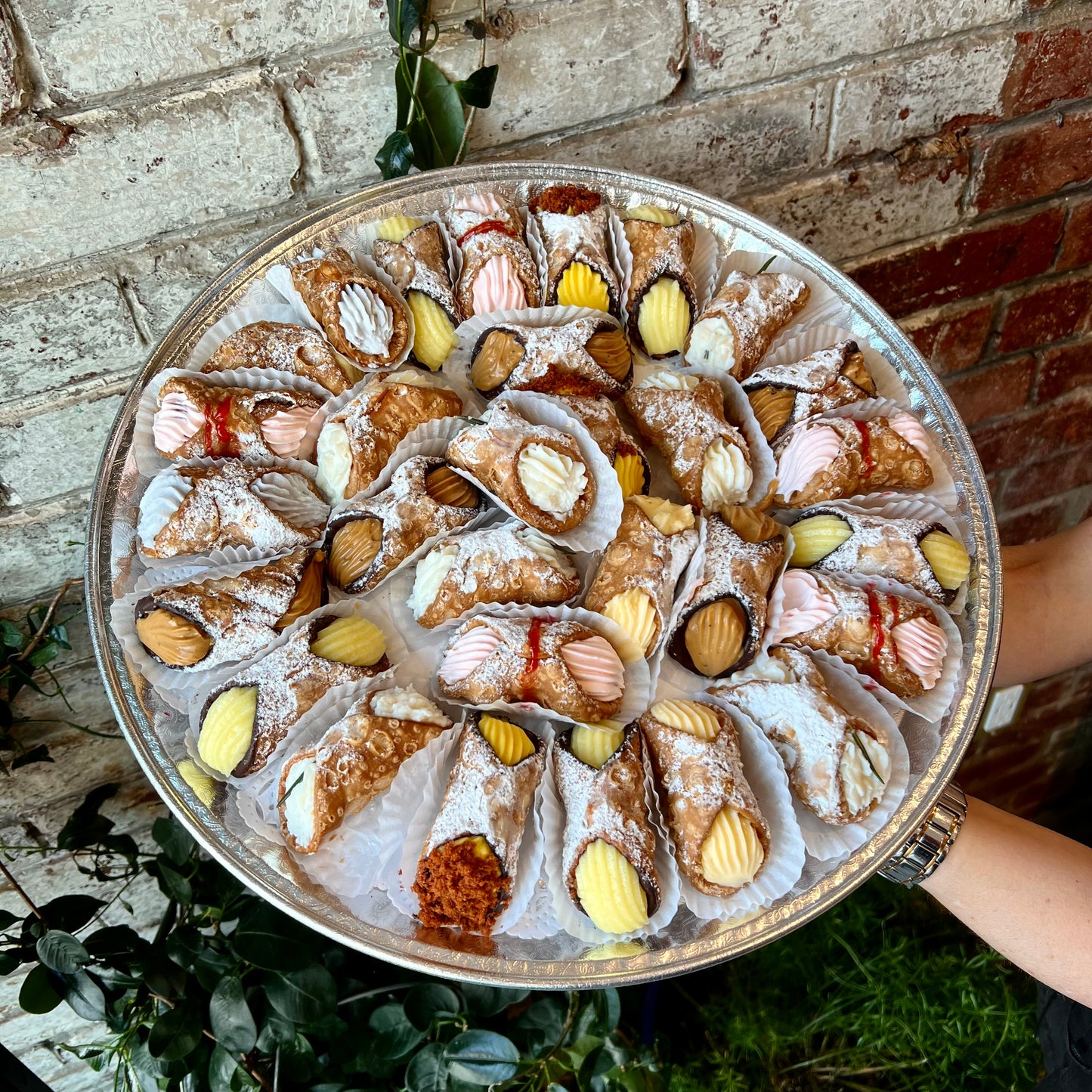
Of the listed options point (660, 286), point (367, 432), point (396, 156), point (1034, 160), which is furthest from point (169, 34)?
point (1034, 160)

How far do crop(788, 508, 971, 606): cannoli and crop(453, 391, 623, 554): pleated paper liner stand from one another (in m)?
0.20

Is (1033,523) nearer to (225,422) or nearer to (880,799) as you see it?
(880,799)

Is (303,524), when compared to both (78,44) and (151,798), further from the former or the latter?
(151,798)

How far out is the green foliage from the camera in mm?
1002

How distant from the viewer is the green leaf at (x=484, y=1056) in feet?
3.58

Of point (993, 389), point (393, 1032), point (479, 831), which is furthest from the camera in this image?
point (993, 389)

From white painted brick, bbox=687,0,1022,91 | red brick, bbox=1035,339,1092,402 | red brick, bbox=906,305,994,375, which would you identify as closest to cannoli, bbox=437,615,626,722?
white painted brick, bbox=687,0,1022,91

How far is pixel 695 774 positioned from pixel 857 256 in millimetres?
1009

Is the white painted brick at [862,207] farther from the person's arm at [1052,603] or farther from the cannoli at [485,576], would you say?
the cannoli at [485,576]

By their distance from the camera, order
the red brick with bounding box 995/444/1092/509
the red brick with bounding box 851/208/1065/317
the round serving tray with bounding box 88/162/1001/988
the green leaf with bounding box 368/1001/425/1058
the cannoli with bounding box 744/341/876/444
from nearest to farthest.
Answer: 1. the round serving tray with bounding box 88/162/1001/988
2. the cannoli with bounding box 744/341/876/444
3. the green leaf with bounding box 368/1001/425/1058
4. the red brick with bounding box 851/208/1065/317
5. the red brick with bounding box 995/444/1092/509

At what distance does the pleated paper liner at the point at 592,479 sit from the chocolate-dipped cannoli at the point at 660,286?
0.54 ft

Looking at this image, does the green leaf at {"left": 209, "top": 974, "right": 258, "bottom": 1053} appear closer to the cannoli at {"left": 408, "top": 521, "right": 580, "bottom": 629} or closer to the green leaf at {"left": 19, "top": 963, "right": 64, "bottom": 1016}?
the green leaf at {"left": 19, "top": 963, "right": 64, "bottom": 1016}

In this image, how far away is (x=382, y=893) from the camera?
0.79 metres

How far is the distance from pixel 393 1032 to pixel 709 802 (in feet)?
2.18
